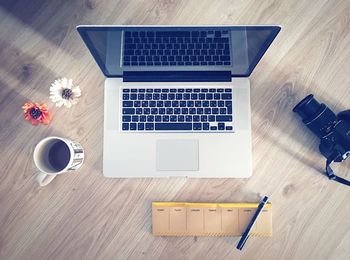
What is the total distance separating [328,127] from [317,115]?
4 centimetres

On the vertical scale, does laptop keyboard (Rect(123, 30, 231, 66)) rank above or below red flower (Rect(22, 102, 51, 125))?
above

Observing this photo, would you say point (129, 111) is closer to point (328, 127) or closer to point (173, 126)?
point (173, 126)

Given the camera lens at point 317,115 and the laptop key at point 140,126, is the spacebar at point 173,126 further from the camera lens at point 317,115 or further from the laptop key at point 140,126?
the camera lens at point 317,115

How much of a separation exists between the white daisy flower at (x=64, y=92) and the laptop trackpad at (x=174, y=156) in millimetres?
259

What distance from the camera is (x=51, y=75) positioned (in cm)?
89

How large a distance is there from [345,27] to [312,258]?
2.05 ft

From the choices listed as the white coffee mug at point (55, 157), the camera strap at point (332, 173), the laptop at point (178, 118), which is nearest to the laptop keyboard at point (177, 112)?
the laptop at point (178, 118)

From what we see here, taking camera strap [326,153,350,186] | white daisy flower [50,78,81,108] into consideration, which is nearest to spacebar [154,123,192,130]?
white daisy flower [50,78,81,108]

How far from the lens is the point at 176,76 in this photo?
33.8 inches

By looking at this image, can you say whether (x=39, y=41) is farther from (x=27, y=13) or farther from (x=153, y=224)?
(x=153, y=224)

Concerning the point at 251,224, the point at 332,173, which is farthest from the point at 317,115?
the point at 251,224

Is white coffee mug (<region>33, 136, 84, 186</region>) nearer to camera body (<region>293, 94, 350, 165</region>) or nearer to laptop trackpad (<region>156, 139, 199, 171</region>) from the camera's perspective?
laptop trackpad (<region>156, 139, 199, 171</region>)

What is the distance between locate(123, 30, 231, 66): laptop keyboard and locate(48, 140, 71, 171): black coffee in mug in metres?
0.27

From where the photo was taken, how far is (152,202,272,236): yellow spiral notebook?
84cm
